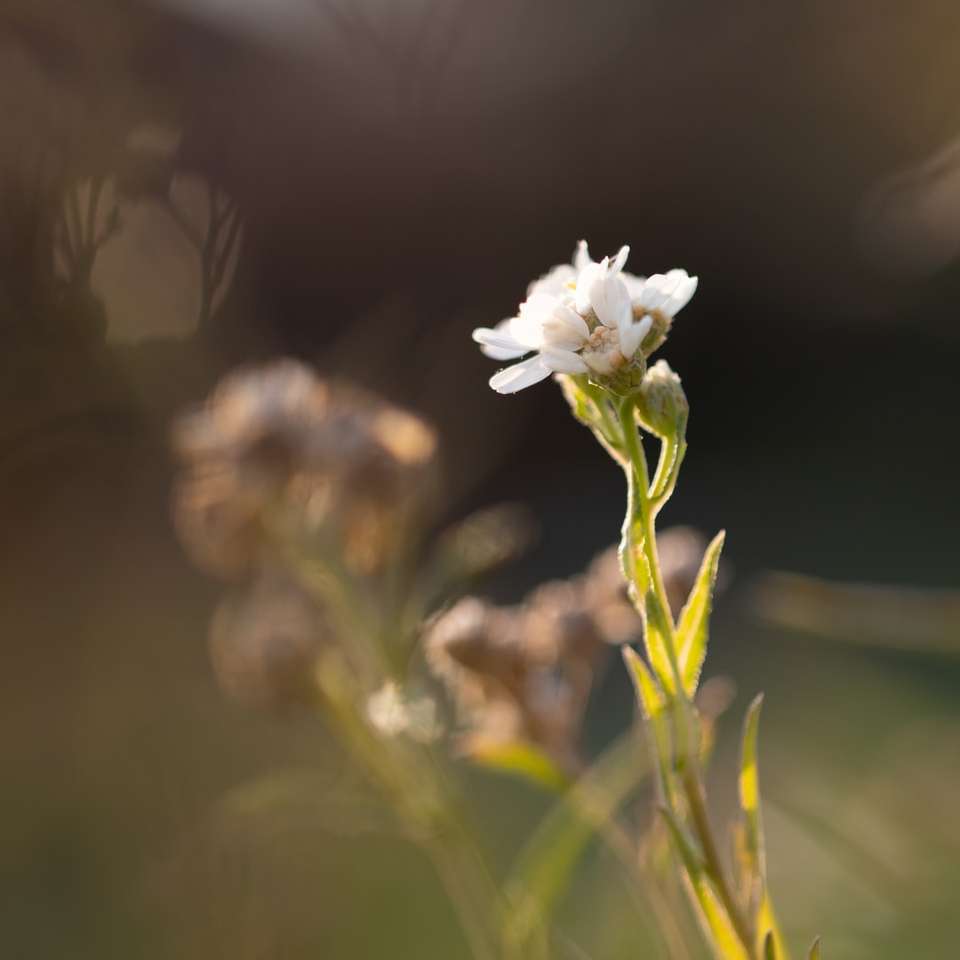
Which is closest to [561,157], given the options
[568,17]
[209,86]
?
[568,17]

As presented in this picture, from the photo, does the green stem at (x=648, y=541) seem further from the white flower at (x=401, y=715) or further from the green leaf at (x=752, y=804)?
the white flower at (x=401, y=715)

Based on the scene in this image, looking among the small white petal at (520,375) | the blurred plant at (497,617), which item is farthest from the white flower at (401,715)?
the small white petal at (520,375)

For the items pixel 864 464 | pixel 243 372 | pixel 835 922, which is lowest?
pixel 835 922

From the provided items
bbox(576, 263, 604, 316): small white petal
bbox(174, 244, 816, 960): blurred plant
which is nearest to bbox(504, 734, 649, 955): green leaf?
bbox(174, 244, 816, 960): blurred plant

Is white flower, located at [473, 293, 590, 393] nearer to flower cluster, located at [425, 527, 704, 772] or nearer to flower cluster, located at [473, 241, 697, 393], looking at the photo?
flower cluster, located at [473, 241, 697, 393]

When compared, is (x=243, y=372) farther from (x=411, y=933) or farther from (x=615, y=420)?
(x=411, y=933)

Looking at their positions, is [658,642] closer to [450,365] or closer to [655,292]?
[655,292]
